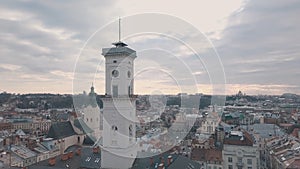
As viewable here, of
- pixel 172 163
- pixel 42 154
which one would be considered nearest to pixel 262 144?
pixel 172 163

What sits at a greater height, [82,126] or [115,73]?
[115,73]

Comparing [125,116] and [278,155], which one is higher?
[125,116]

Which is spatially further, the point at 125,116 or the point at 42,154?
the point at 42,154

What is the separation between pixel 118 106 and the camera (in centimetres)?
2077

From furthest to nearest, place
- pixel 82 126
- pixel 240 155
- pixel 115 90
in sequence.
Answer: pixel 82 126
pixel 240 155
pixel 115 90

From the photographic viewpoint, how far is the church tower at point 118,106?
2058 cm

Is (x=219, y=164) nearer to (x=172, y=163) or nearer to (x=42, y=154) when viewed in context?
(x=172, y=163)

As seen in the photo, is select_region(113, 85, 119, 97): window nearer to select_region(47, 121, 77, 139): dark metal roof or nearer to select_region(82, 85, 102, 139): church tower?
select_region(47, 121, 77, 139): dark metal roof

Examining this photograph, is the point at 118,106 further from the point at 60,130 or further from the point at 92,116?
the point at 92,116

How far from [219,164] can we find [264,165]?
8.35 m

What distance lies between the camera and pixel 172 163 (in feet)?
78.4

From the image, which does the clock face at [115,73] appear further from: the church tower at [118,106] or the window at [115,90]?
the window at [115,90]

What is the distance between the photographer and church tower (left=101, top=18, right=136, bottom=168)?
20.6 metres

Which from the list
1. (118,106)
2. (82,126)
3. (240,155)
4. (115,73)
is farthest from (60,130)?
(115,73)
